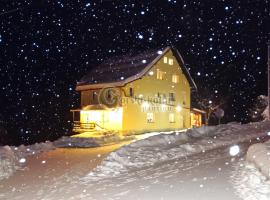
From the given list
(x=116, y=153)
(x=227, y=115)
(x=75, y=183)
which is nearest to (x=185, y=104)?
(x=227, y=115)

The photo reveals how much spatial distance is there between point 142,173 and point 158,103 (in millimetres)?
26110

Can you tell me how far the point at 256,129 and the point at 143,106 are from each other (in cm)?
1459

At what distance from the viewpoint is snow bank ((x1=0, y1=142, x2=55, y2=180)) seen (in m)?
18.7

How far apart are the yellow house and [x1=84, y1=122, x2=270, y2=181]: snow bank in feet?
40.9

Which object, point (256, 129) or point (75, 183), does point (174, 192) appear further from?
point (256, 129)

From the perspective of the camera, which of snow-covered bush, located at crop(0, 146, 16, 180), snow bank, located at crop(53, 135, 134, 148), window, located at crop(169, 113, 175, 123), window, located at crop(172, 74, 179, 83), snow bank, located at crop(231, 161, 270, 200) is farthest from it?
window, located at crop(172, 74, 179, 83)

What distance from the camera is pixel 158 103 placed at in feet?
134

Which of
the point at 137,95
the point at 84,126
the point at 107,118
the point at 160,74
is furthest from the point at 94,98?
the point at 160,74

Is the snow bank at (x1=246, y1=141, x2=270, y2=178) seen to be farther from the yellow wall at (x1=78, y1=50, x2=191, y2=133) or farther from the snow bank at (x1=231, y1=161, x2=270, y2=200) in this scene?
the yellow wall at (x1=78, y1=50, x2=191, y2=133)

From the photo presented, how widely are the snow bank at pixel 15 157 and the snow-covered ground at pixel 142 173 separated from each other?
0.59m

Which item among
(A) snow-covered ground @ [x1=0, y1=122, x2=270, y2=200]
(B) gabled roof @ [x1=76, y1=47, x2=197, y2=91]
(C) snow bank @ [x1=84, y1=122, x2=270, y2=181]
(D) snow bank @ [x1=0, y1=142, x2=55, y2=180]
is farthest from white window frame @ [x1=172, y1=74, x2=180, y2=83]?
(A) snow-covered ground @ [x1=0, y1=122, x2=270, y2=200]

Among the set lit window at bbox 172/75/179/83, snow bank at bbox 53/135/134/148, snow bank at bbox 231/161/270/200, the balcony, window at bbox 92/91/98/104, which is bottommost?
snow bank at bbox 53/135/134/148

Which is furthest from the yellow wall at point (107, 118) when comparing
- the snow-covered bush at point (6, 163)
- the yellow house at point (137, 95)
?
the snow-covered bush at point (6, 163)

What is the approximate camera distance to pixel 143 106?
3909cm
